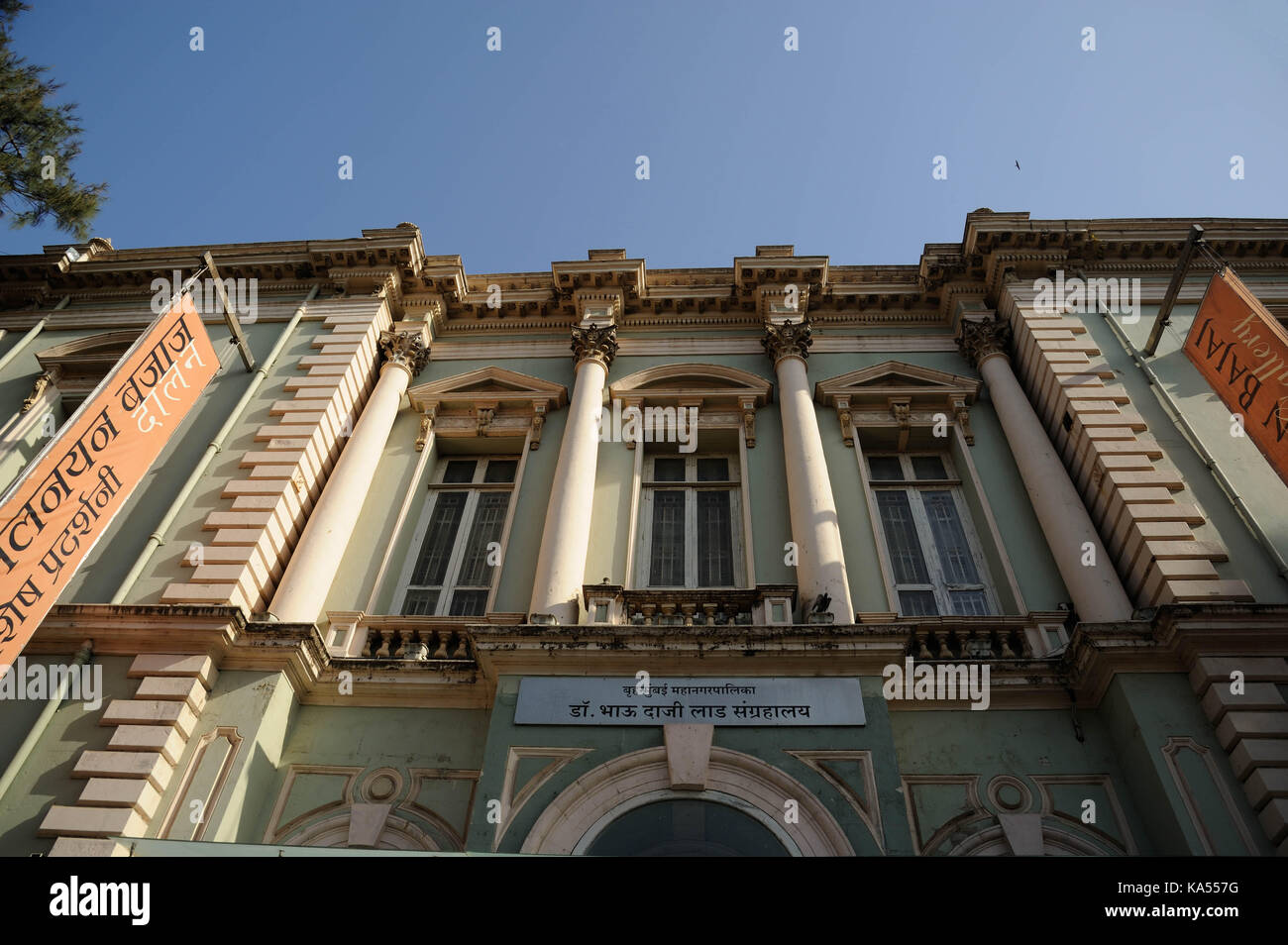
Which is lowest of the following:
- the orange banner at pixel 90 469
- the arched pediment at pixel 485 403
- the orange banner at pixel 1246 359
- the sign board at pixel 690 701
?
the sign board at pixel 690 701

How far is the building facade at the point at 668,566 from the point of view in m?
8.91

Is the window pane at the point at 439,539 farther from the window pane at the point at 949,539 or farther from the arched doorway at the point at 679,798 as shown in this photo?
the window pane at the point at 949,539

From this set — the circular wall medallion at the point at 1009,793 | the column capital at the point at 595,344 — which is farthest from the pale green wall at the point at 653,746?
the column capital at the point at 595,344

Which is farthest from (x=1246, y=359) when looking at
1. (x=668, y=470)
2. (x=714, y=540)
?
(x=668, y=470)

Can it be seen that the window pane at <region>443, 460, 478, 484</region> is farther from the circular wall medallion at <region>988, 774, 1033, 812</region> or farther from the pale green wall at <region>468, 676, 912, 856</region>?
the circular wall medallion at <region>988, 774, 1033, 812</region>

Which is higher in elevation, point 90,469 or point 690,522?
point 690,522

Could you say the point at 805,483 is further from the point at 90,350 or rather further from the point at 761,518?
the point at 90,350

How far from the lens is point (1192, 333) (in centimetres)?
1231

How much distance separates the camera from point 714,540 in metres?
12.9

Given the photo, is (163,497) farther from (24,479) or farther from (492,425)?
(492,425)

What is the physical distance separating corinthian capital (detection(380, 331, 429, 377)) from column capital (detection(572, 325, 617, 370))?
257 centimetres

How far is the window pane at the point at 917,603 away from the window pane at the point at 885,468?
2390 millimetres

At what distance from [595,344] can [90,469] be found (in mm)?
7696
